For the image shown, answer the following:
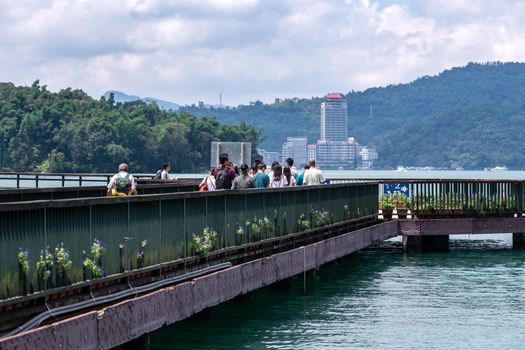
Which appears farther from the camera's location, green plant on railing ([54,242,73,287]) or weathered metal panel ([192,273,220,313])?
weathered metal panel ([192,273,220,313])

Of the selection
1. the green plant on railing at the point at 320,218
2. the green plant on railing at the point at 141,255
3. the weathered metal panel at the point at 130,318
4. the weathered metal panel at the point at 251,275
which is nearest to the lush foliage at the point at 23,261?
the weathered metal panel at the point at 130,318

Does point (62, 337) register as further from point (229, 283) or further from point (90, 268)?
point (229, 283)

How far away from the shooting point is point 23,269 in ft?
50.0

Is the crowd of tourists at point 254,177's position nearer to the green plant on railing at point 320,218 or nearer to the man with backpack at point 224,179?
the man with backpack at point 224,179

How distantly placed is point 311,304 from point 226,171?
13.4 ft

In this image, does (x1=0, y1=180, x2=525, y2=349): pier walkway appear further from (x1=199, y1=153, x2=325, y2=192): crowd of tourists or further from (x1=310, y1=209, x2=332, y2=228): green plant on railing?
(x1=199, y1=153, x2=325, y2=192): crowd of tourists

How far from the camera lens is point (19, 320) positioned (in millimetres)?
15219

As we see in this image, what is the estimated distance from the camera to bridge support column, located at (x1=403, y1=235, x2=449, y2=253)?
136 feet

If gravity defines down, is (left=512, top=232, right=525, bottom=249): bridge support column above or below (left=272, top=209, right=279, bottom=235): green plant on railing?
below

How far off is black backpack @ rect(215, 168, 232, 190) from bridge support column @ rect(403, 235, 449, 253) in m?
17.2

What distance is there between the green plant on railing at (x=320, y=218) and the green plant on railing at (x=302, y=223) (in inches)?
33.0

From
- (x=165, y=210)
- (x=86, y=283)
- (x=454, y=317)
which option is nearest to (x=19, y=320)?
(x=86, y=283)

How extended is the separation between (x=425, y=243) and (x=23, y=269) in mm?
29093

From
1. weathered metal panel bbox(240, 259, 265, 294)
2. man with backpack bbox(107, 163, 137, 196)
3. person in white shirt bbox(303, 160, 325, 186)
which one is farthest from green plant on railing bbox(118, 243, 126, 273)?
person in white shirt bbox(303, 160, 325, 186)
